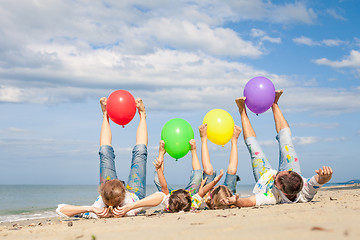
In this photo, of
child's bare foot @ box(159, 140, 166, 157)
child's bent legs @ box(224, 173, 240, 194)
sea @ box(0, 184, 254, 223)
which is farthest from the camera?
sea @ box(0, 184, 254, 223)

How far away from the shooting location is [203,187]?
6098 millimetres

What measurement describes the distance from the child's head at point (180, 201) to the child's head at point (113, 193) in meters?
0.88

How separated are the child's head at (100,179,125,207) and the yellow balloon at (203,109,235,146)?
2.32 meters

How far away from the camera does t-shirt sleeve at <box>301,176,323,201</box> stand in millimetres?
5264

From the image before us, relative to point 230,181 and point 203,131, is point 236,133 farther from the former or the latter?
point 230,181

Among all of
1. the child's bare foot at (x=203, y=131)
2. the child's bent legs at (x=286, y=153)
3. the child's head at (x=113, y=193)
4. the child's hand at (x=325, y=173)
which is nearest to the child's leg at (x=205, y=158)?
the child's bare foot at (x=203, y=131)

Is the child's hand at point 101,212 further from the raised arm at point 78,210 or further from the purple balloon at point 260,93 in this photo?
the purple balloon at point 260,93

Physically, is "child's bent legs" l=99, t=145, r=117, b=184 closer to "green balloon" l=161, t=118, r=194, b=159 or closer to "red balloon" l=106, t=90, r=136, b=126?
"red balloon" l=106, t=90, r=136, b=126

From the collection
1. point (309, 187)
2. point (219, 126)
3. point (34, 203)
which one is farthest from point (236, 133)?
point (34, 203)

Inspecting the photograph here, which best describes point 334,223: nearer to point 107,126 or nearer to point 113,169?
point 113,169

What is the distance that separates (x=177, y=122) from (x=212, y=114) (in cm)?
74

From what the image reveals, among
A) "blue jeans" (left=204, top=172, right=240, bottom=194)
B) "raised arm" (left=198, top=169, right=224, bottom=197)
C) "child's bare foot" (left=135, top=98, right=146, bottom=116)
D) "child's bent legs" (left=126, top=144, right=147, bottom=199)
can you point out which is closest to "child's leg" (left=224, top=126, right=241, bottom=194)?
"blue jeans" (left=204, top=172, right=240, bottom=194)

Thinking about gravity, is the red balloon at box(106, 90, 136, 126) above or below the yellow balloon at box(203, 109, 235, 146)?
above

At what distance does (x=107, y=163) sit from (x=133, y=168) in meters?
0.47
